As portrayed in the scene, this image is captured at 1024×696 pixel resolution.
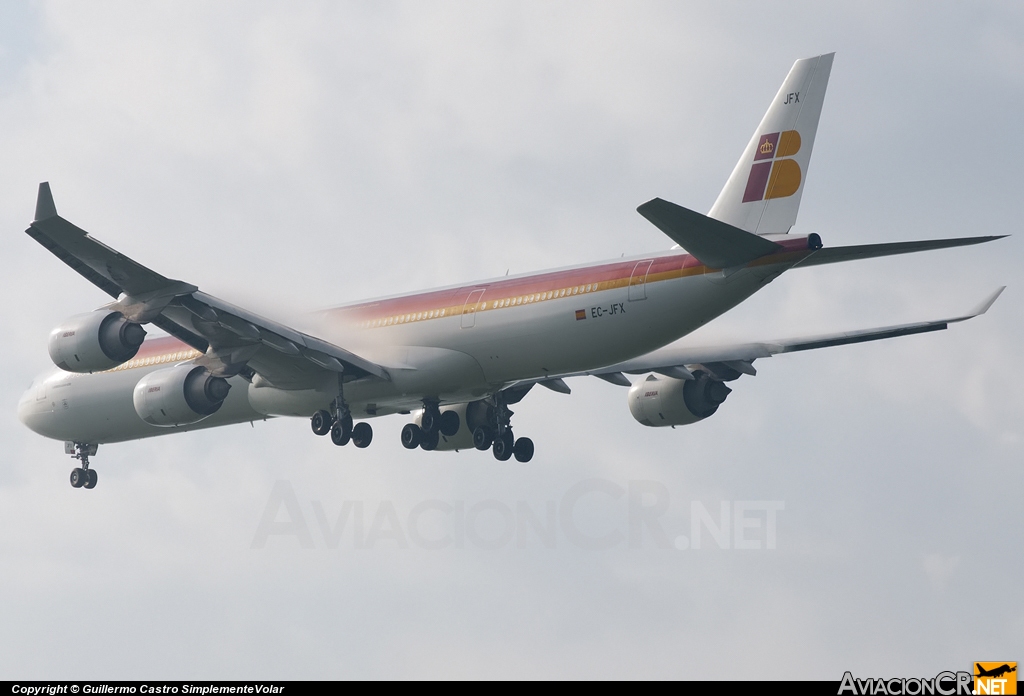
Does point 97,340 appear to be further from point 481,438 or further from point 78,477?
point 78,477

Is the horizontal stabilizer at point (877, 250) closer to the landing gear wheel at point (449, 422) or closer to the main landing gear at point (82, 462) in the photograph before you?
the landing gear wheel at point (449, 422)

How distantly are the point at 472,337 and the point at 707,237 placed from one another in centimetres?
661

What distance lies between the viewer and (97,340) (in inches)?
1194

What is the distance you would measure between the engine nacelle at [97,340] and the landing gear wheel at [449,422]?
26.6 feet

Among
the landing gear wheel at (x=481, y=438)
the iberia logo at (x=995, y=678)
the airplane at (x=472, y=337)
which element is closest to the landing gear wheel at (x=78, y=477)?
the airplane at (x=472, y=337)

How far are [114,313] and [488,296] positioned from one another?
26.5 feet

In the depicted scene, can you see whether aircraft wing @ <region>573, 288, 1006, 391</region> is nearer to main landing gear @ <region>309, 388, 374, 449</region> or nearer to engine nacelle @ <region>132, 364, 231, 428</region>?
main landing gear @ <region>309, 388, 374, 449</region>

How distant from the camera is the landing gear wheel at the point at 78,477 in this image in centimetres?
4028

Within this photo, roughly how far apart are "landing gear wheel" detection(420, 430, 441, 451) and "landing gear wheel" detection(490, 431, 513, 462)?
182 centimetres

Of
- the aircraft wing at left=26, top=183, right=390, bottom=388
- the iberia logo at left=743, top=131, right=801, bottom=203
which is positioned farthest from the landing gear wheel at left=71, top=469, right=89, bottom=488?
the iberia logo at left=743, top=131, right=801, bottom=203

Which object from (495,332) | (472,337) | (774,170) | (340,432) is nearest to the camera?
(774,170)

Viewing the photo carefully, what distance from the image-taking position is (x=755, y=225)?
96.0 feet

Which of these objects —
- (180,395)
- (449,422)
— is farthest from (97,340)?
(449,422)

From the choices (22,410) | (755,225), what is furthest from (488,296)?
(22,410)
